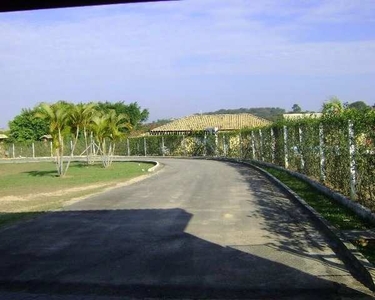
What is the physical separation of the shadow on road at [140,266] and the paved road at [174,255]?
0.5 inches

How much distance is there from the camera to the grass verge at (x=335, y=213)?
7.23m

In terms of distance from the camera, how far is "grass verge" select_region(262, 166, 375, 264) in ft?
23.7

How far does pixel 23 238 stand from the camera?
9070 millimetres

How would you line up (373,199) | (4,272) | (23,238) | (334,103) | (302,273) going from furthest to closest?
(334,103)
(373,199)
(23,238)
(4,272)
(302,273)

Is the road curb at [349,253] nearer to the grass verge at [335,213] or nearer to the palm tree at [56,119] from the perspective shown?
the grass verge at [335,213]

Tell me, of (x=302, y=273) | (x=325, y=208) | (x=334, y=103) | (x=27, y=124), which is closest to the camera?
(x=302, y=273)

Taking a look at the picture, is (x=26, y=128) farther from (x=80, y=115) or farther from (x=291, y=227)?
(x=291, y=227)

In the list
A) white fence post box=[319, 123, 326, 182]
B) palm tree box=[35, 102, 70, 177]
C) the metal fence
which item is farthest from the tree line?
white fence post box=[319, 123, 326, 182]

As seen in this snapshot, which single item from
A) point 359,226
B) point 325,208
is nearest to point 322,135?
point 325,208

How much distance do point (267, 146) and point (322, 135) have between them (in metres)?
12.0

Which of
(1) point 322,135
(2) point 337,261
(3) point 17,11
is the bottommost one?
(2) point 337,261

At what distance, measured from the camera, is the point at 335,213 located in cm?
1003

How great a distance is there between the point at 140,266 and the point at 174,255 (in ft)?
2.35

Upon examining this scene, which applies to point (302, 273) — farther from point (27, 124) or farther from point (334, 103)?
point (27, 124)
